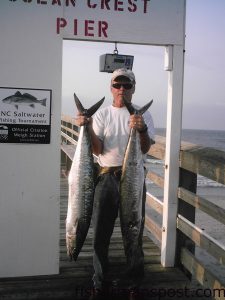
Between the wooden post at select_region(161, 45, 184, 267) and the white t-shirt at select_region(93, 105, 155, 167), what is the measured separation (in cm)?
58

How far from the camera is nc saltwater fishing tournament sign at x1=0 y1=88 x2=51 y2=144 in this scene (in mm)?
3691

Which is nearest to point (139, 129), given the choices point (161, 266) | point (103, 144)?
→ point (103, 144)

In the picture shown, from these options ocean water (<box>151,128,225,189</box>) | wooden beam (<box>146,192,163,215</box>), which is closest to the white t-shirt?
wooden beam (<box>146,192,163,215</box>)

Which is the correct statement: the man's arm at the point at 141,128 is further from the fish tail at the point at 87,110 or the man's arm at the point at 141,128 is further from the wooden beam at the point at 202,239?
the wooden beam at the point at 202,239

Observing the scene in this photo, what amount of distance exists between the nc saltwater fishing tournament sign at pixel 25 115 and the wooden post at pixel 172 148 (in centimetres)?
109

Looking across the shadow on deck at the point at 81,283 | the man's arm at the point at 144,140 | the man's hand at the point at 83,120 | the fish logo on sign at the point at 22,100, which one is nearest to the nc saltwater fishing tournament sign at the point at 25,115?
the fish logo on sign at the point at 22,100

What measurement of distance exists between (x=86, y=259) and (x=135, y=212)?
1584 millimetres

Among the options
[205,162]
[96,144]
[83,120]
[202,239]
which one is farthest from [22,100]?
[202,239]

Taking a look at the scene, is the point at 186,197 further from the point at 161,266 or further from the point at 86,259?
the point at 86,259

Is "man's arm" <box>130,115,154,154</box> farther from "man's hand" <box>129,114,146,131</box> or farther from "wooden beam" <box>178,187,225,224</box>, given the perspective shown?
"wooden beam" <box>178,187,225,224</box>

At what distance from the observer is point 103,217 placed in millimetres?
3422

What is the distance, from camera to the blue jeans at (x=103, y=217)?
3395mm

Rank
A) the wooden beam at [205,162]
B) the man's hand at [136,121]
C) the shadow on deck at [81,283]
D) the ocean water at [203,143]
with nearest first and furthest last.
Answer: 1. the man's hand at [136,121]
2. the wooden beam at [205,162]
3. the shadow on deck at [81,283]
4. the ocean water at [203,143]

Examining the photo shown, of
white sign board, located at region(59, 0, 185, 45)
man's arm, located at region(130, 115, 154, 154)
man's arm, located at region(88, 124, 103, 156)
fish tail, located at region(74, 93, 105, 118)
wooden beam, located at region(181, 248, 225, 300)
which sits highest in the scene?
white sign board, located at region(59, 0, 185, 45)
